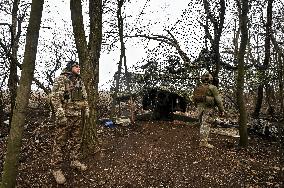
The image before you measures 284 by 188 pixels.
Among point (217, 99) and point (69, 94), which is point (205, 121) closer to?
point (217, 99)

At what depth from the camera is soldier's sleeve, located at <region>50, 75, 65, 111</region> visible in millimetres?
7801

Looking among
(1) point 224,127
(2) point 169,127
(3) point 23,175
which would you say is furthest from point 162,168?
(1) point 224,127

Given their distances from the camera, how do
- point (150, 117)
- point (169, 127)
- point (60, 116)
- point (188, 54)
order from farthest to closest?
point (188, 54), point (150, 117), point (169, 127), point (60, 116)

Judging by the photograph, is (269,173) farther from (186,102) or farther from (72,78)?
(186,102)

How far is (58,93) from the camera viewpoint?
25.8 ft

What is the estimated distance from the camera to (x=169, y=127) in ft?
39.9

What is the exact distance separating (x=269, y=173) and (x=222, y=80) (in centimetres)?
659

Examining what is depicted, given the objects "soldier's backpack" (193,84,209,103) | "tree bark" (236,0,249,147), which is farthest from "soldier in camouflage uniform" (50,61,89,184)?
"tree bark" (236,0,249,147)

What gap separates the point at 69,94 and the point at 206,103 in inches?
140

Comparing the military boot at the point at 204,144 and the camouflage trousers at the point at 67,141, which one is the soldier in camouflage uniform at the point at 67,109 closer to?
the camouflage trousers at the point at 67,141

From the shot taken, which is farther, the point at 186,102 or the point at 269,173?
the point at 186,102

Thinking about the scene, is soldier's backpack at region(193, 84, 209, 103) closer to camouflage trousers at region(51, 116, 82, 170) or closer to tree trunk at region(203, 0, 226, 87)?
camouflage trousers at region(51, 116, 82, 170)

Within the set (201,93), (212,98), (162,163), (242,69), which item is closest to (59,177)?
(162,163)

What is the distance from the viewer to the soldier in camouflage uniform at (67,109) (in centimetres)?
790
